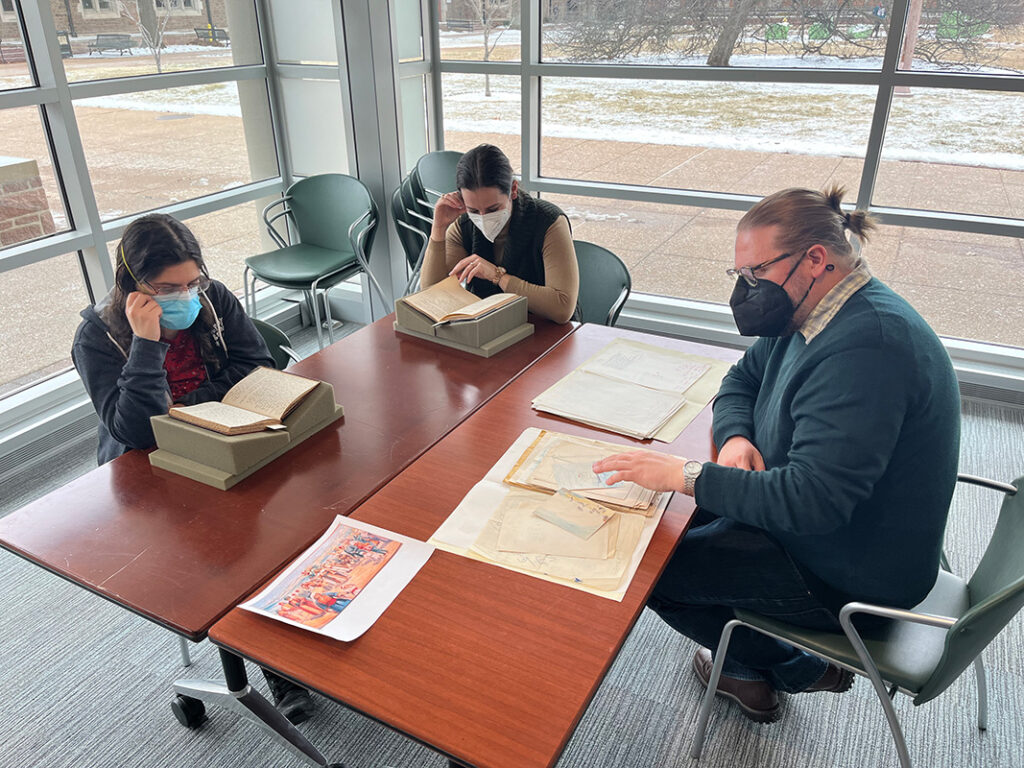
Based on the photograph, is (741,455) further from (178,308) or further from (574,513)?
(178,308)

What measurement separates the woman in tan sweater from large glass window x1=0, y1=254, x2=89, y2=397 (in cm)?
177

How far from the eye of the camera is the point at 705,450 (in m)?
1.75

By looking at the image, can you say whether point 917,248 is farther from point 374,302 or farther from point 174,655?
point 174,655

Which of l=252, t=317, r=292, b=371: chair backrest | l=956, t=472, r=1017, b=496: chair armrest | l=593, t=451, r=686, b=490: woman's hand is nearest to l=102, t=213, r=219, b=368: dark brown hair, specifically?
l=252, t=317, r=292, b=371: chair backrest

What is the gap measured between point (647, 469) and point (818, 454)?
1.06ft

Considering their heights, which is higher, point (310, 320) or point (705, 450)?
point (705, 450)

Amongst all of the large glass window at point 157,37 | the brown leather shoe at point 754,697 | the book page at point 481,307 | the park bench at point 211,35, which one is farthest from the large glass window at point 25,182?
the brown leather shoe at point 754,697

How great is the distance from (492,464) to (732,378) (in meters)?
0.66

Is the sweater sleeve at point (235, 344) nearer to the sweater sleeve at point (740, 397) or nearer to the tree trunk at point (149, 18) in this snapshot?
the sweater sleeve at point (740, 397)

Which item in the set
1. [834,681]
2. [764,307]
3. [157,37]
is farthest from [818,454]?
[157,37]

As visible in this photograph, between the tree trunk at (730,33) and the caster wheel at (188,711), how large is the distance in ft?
11.1

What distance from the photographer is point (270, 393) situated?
5.88ft

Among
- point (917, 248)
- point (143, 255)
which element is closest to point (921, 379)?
point (143, 255)

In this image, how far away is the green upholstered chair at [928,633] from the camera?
4.27ft
